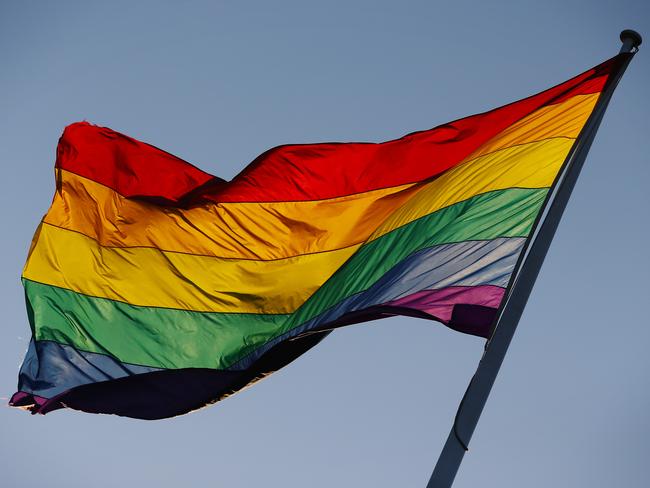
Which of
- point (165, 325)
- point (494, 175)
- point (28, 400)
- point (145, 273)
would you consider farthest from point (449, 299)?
point (28, 400)

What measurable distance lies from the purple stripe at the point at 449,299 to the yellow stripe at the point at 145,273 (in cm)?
375

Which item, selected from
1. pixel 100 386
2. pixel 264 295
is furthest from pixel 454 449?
pixel 100 386

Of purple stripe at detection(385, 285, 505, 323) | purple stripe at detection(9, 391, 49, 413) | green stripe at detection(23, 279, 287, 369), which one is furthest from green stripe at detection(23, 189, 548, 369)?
purple stripe at detection(385, 285, 505, 323)

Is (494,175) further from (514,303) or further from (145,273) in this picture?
(145,273)

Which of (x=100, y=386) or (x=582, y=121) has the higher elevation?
(x=582, y=121)

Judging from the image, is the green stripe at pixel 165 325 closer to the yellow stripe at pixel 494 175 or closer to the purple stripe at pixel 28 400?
the yellow stripe at pixel 494 175

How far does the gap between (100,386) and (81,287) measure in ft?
4.31

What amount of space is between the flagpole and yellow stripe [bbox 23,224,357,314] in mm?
4187

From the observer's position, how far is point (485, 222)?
32.0ft

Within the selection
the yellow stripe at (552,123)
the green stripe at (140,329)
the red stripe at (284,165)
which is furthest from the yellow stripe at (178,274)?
the yellow stripe at (552,123)

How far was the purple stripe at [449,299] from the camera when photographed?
8641 mm

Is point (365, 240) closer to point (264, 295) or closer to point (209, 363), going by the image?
point (264, 295)

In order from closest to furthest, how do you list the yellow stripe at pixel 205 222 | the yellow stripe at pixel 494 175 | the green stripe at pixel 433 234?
the green stripe at pixel 433 234, the yellow stripe at pixel 494 175, the yellow stripe at pixel 205 222

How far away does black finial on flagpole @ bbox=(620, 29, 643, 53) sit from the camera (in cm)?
1035
